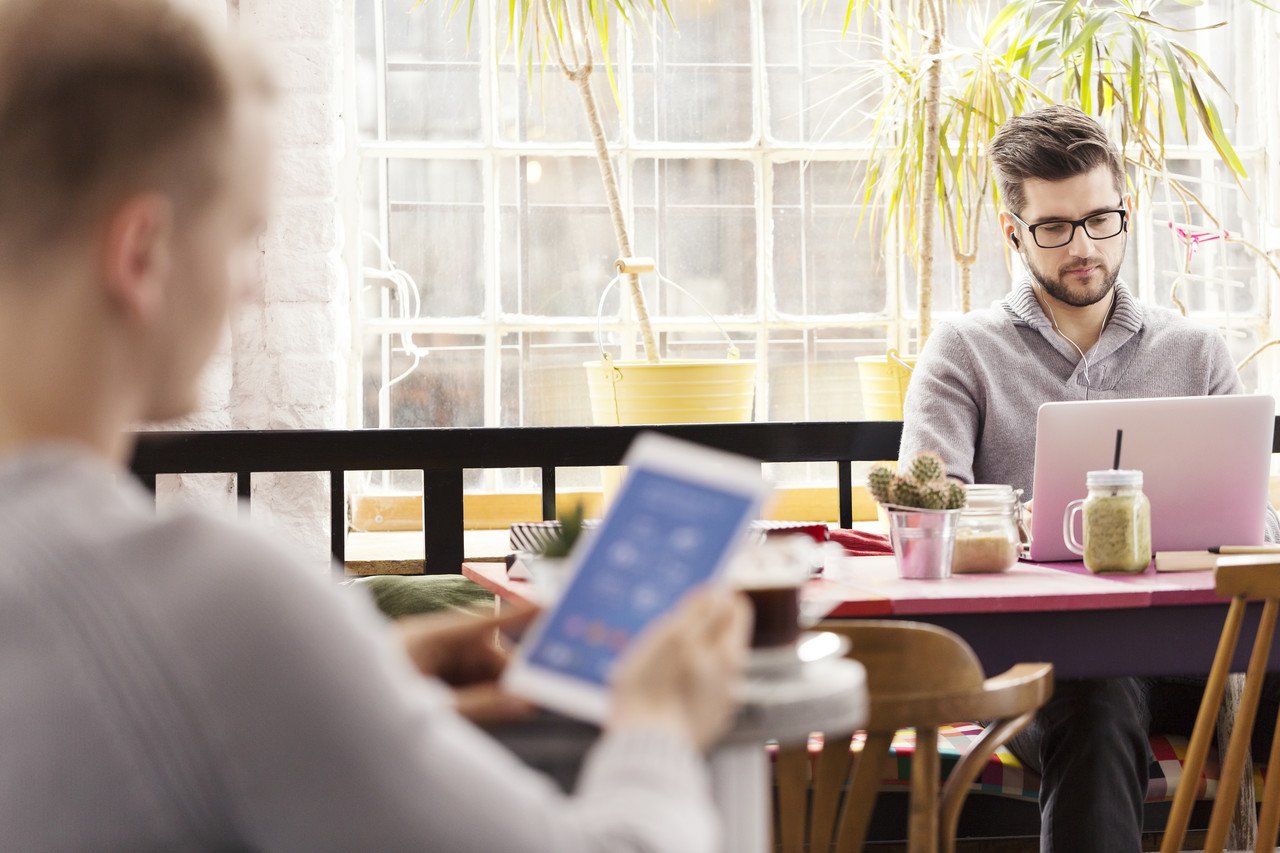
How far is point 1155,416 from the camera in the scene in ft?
5.87

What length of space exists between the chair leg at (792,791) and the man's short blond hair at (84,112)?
2.32 feet

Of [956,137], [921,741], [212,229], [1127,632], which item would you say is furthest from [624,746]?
[956,137]

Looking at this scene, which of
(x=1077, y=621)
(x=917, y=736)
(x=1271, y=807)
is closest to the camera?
(x=917, y=736)

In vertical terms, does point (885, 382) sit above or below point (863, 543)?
above

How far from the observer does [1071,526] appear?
6.22 ft

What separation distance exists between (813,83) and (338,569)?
1806 millimetres

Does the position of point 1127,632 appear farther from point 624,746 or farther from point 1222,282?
point 1222,282

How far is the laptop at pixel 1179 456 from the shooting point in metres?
1.78

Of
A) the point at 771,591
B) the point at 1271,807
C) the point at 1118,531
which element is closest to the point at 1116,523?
the point at 1118,531

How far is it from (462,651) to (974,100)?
8.31 ft

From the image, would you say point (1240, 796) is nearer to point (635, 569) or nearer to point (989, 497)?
point (989, 497)

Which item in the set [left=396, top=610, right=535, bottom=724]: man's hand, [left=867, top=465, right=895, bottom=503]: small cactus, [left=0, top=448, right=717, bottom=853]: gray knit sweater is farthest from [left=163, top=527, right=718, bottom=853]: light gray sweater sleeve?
[left=867, top=465, right=895, bottom=503]: small cactus

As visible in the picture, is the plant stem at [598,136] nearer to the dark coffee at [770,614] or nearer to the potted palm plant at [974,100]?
the potted palm plant at [974,100]

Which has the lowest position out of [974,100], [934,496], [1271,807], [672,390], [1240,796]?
[1240,796]
